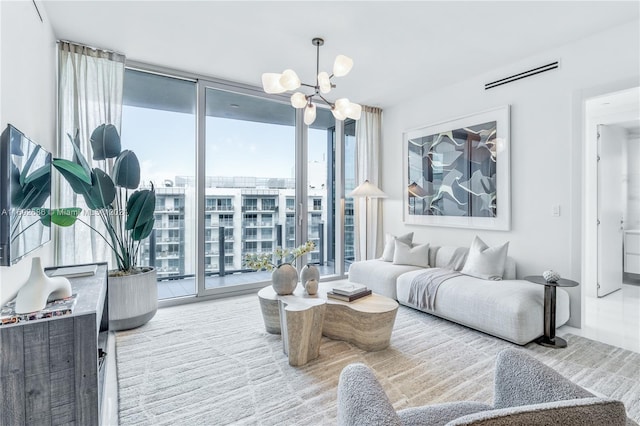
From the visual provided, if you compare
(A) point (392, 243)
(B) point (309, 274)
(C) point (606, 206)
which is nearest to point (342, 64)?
(B) point (309, 274)

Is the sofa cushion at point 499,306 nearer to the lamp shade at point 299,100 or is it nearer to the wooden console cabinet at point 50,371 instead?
the lamp shade at point 299,100

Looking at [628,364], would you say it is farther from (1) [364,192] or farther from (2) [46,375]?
(2) [46,375]

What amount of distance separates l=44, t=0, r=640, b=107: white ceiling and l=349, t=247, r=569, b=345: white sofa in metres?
2.27

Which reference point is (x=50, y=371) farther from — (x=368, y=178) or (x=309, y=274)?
(x=368, y=178)

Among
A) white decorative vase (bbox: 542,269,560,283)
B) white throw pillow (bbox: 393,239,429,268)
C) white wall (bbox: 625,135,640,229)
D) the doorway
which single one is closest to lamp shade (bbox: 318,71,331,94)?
white throw pillow (bbox: 393,239,429,268)

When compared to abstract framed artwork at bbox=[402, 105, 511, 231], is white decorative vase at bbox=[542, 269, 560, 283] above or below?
below

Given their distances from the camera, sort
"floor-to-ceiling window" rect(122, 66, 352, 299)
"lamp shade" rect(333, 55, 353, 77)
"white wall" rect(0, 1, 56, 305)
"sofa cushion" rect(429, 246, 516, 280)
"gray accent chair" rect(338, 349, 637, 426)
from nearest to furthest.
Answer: "gray accent chair" rect(338, 349, 637, 426) < "white wall" rect(0, 1, 56, 305) < "lamp shade" rect(333, 55, 353, 77) < "sofa cushion" rect(429, 246, 516, 280) < "floor-to-ceiling window" rect(122, 66, 352, 299)

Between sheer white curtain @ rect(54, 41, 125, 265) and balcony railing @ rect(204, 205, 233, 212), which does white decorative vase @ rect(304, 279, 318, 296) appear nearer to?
balcony railing @ rect(204, 205, 233, 212)

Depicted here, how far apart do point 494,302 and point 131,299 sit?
10.8 ft

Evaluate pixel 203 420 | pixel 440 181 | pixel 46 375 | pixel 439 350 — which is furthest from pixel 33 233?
pixel 440 181

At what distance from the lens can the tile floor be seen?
2.94m

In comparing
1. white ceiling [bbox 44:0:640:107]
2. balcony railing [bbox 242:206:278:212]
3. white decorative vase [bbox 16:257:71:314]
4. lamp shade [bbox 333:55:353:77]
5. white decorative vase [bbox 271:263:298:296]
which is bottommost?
white decorative vase [bbox 271:263:298:296]

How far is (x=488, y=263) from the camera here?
347cm

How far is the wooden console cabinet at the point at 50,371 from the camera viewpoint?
139 centimetres
